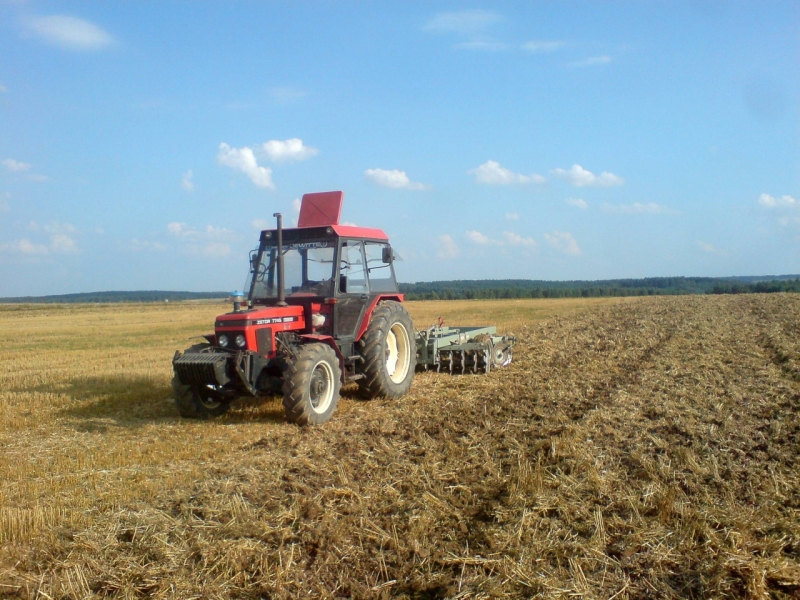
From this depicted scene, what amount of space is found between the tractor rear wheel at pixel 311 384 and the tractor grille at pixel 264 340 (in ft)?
1.19

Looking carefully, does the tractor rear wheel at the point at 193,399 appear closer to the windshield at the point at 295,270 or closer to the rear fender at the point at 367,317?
the windshield at the point at 295,270

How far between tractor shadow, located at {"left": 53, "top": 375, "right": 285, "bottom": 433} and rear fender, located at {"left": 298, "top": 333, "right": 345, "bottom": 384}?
97 cm

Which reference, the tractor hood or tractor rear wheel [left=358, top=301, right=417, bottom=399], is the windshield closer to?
the tractor hood

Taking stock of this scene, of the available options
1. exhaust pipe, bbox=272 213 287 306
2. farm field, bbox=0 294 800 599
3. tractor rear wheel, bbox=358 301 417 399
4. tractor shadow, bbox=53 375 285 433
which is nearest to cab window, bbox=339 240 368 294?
A: tractor rear wheel, bbox=358 301 417 399

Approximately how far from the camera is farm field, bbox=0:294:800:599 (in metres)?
3.66

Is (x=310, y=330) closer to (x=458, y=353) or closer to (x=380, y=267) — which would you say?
(x=380, y=267)

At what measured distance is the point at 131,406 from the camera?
9.18 m

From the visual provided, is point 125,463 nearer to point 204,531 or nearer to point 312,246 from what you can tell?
point 204,531

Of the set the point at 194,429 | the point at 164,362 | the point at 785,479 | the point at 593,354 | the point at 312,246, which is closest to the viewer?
the point at 785,479

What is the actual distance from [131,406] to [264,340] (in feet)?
9.86

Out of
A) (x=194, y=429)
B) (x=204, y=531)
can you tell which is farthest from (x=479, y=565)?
(x=194, y=429)

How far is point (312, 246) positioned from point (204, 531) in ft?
15.2

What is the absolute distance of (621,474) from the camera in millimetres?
5074

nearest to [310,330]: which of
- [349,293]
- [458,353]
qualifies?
[349,293]
